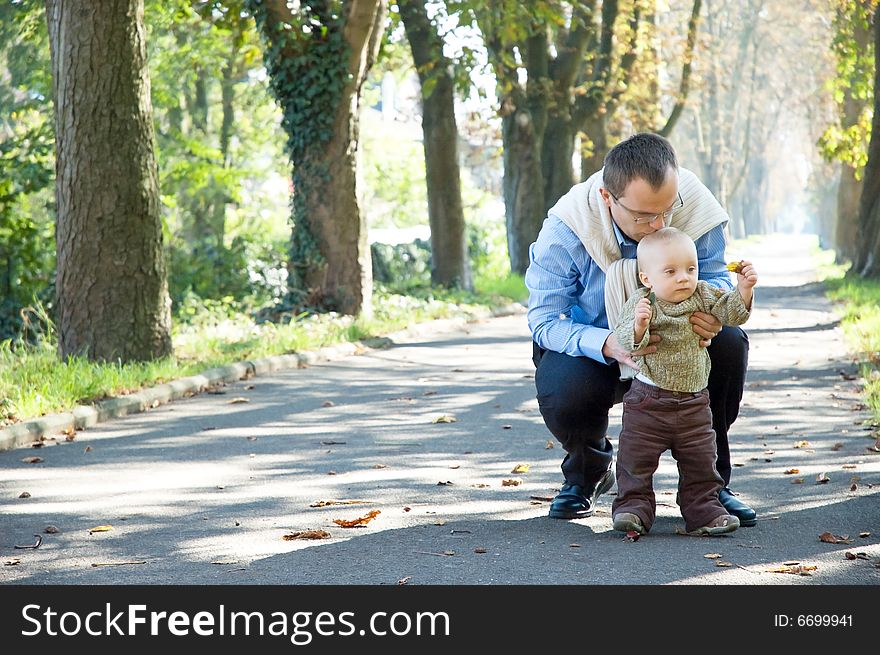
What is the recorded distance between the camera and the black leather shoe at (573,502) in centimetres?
592

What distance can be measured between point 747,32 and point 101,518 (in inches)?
1820

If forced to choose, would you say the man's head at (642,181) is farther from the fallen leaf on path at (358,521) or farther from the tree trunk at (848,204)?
the tree trunk at (848,204)

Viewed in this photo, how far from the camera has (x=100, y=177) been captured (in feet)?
35.8

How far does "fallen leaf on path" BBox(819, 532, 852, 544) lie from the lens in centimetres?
525

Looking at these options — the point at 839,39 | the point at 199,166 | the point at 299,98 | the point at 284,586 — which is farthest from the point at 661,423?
the point at 199,166

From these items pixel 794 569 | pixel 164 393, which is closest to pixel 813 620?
pixel 794 569

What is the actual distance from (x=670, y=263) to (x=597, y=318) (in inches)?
28.0

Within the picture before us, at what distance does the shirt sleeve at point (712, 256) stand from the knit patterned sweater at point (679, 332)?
16.0 inches

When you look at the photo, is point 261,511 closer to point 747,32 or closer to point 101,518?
point 101,518

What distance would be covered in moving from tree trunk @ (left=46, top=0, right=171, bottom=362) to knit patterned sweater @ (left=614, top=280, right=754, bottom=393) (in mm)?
6661

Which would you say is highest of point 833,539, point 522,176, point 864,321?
point 522,176

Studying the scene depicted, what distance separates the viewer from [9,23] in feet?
79.3

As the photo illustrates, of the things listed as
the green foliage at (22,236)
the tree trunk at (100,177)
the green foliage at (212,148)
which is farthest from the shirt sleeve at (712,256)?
the green foliage at (212,148)

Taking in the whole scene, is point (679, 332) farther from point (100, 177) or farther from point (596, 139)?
point (596, 139)
